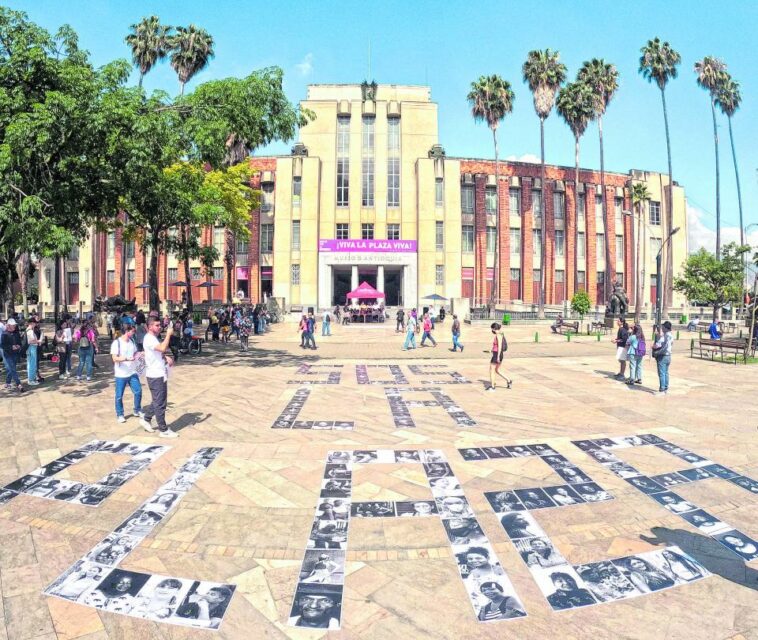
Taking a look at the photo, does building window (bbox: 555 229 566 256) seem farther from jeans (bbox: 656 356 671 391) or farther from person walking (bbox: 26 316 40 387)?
person walking (bbox: 26 316 40 387)

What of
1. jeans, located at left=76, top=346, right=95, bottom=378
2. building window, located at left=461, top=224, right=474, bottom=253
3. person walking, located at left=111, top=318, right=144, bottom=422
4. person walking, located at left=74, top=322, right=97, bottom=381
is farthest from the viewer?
building window, located at left=461, top=224, right=474, bottom=253

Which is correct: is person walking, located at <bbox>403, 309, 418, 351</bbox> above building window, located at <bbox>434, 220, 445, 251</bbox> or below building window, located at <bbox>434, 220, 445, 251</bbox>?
below

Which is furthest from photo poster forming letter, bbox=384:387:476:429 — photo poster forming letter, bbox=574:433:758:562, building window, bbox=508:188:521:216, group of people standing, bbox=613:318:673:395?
building window, bbox=508:188:521:216

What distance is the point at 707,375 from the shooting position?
46.6 ft

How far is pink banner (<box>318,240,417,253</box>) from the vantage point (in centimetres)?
4472

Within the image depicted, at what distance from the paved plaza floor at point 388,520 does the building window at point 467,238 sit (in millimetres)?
39394

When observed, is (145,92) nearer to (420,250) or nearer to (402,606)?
(402,606)

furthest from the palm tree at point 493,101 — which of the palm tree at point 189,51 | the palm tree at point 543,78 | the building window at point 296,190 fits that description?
the palm tree at point 189,51

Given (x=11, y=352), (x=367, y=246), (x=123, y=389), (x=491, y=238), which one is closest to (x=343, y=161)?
(x=367, y=246)

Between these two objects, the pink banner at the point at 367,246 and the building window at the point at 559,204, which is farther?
the building window at the point at 559,204

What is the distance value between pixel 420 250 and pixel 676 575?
4257cm

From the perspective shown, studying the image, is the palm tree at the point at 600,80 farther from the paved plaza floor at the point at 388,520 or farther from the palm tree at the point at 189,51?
the paved plaza floor at the point at 388,520

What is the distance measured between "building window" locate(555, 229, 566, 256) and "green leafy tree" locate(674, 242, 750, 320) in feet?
52.1

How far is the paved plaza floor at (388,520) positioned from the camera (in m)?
3.49
